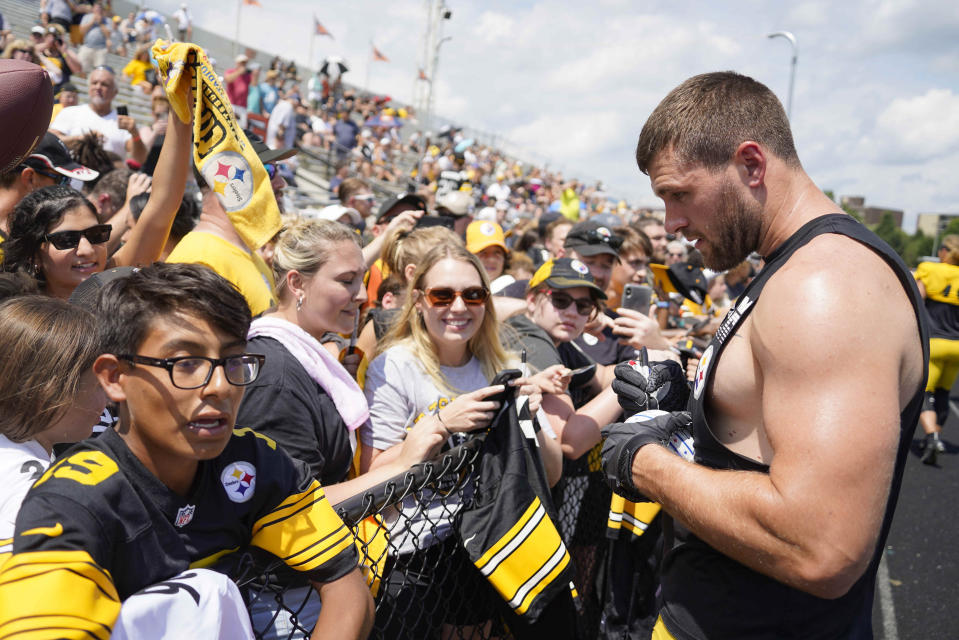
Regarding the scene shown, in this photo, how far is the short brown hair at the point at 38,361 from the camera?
1819mm

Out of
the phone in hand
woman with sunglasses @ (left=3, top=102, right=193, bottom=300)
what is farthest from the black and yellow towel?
the phone in hand

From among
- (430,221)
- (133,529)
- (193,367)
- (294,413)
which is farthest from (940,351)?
(133,529)

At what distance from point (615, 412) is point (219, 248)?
1991 mm

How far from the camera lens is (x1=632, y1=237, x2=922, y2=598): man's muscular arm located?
1.39m

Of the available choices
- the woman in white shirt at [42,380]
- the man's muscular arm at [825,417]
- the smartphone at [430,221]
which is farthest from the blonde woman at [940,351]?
the woman in white shirt at [42,380]

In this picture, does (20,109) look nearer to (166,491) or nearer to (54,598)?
(166,491)

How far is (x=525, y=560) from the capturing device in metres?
2.32

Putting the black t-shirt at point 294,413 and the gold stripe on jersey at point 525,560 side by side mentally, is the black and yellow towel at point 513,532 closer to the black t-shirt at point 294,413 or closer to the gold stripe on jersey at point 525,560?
the gold stripe on jersey at point 525,560

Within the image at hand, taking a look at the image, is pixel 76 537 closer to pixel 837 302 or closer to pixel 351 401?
pixel 351 401

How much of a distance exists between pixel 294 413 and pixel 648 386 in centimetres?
118

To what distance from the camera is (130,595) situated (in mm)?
1421

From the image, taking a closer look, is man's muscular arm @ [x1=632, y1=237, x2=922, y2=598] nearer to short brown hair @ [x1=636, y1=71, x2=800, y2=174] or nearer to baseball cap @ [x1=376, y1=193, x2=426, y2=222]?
short brown hair @ [x1=636, y1=71, x2=800, y2=174]

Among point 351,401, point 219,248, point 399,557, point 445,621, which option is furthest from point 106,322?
point 445,621

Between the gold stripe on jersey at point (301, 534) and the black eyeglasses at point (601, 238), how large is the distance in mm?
3511
